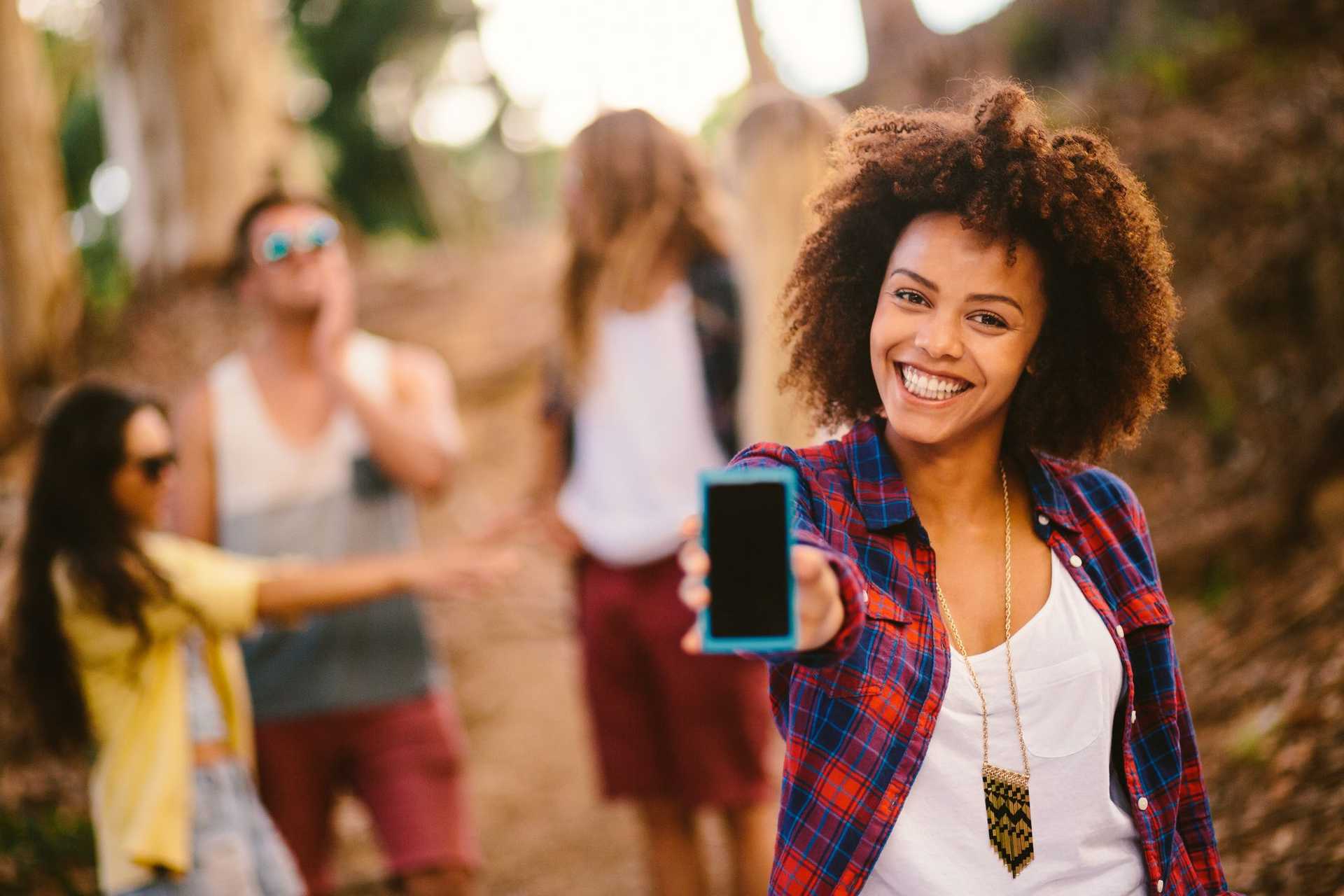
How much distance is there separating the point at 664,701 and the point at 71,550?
5.33 ft

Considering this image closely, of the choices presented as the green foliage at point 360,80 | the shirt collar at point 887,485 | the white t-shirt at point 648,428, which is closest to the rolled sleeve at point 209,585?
the white t-shirt at point 648,428

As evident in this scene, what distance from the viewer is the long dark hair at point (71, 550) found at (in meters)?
2.54

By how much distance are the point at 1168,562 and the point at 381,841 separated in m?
3.57

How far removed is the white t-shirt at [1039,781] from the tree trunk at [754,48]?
478cm

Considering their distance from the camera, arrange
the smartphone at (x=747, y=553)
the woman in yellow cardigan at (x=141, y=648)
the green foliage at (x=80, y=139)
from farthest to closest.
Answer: the green foliage at (x=80, y=139), the woman in yellow cardigan at (x=141, y=648), the smartphone at (x=747, y=553)

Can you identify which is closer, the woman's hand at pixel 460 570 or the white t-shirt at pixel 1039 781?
the white t-shirt at pixel 1039 781

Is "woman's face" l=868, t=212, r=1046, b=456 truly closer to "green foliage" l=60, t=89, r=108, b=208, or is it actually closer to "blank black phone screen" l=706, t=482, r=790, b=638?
"blank black phone screen" l=706, t=482, r=790, b=638

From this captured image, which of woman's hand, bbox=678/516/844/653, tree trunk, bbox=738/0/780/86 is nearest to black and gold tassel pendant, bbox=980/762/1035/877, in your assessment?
woman's hand, bbox=678/516/844/653

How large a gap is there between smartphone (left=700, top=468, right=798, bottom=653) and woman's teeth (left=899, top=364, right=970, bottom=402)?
1.44ft

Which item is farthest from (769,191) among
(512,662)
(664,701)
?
(512,662)

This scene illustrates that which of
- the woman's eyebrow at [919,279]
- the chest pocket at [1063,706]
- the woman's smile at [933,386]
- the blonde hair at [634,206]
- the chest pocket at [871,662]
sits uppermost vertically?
the blonde hair at [634,206]

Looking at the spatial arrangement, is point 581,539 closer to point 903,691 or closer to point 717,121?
point 903,691

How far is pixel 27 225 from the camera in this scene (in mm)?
7984

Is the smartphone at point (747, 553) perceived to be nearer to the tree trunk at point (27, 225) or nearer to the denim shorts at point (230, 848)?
the denim shorts at point (230, 848)
